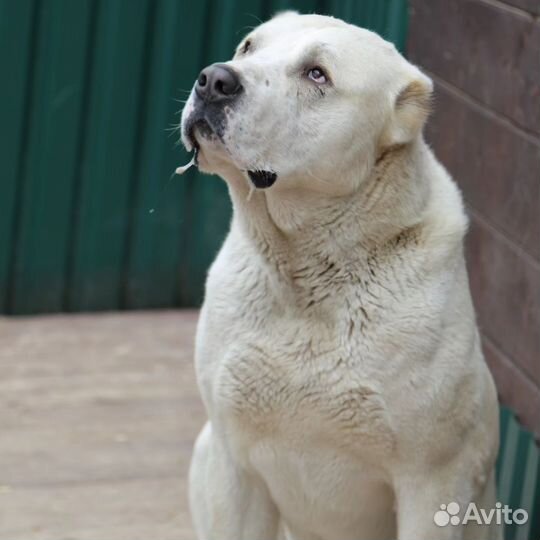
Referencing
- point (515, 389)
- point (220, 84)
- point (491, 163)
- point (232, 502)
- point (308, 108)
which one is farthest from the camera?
point (491, 163)

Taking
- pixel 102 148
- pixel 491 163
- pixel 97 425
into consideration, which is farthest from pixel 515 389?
pixel 102 148

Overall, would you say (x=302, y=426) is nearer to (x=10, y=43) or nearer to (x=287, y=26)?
(x=287, y=26)

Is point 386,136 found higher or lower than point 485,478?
higher

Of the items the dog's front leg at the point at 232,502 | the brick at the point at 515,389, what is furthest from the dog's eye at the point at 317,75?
the brick at the point at 515,389

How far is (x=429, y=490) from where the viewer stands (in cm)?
315

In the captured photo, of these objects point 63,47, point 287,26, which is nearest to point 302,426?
point 287,26

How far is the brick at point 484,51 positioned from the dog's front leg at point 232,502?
1237mm

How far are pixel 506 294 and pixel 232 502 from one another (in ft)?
3.75

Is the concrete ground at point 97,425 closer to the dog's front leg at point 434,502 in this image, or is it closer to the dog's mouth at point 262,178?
the dog's front leg at point 434,502

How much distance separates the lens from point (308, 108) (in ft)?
9.92

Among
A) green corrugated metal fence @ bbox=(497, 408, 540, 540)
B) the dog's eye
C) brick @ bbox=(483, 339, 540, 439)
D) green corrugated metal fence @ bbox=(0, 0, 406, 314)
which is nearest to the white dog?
the dog's eye

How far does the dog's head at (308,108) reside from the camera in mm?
2936

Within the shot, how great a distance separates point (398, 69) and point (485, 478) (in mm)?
964

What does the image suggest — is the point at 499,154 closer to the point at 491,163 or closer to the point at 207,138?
the point at 491,163
